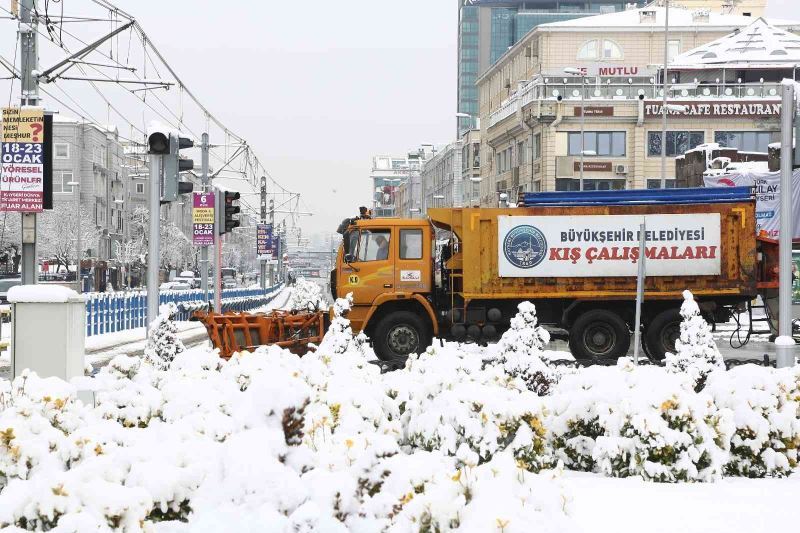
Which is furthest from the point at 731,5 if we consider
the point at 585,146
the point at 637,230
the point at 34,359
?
the point at 34,359

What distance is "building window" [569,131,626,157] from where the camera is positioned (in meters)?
71.0

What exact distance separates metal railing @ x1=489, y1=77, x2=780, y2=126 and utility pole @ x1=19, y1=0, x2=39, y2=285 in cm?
5507

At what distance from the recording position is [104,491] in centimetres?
449

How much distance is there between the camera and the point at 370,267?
2017 cm

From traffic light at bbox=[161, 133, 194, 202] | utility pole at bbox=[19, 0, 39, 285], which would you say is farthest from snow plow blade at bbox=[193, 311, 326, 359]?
traffic light at bbox=[161, 133, 194, 202]

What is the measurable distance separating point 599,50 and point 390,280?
70154 mm

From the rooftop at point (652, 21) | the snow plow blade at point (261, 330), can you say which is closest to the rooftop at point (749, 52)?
the rooftop at point (652, 21)

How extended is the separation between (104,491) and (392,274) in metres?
15.7

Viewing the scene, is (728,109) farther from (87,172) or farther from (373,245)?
(87,172)

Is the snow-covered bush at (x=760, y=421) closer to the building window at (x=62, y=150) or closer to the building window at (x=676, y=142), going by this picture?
the building window at (x=676, y=142)

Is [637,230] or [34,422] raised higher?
[637,230]

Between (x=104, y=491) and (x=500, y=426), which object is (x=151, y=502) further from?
(x=500, y=426)

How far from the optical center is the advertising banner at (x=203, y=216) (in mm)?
29359

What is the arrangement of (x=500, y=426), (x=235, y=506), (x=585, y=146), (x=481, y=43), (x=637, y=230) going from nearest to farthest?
(x=235, y=506)
(x=500, y=426)
(x=637, y=230)
(x=585, y=146)
(x=481, y=43)
